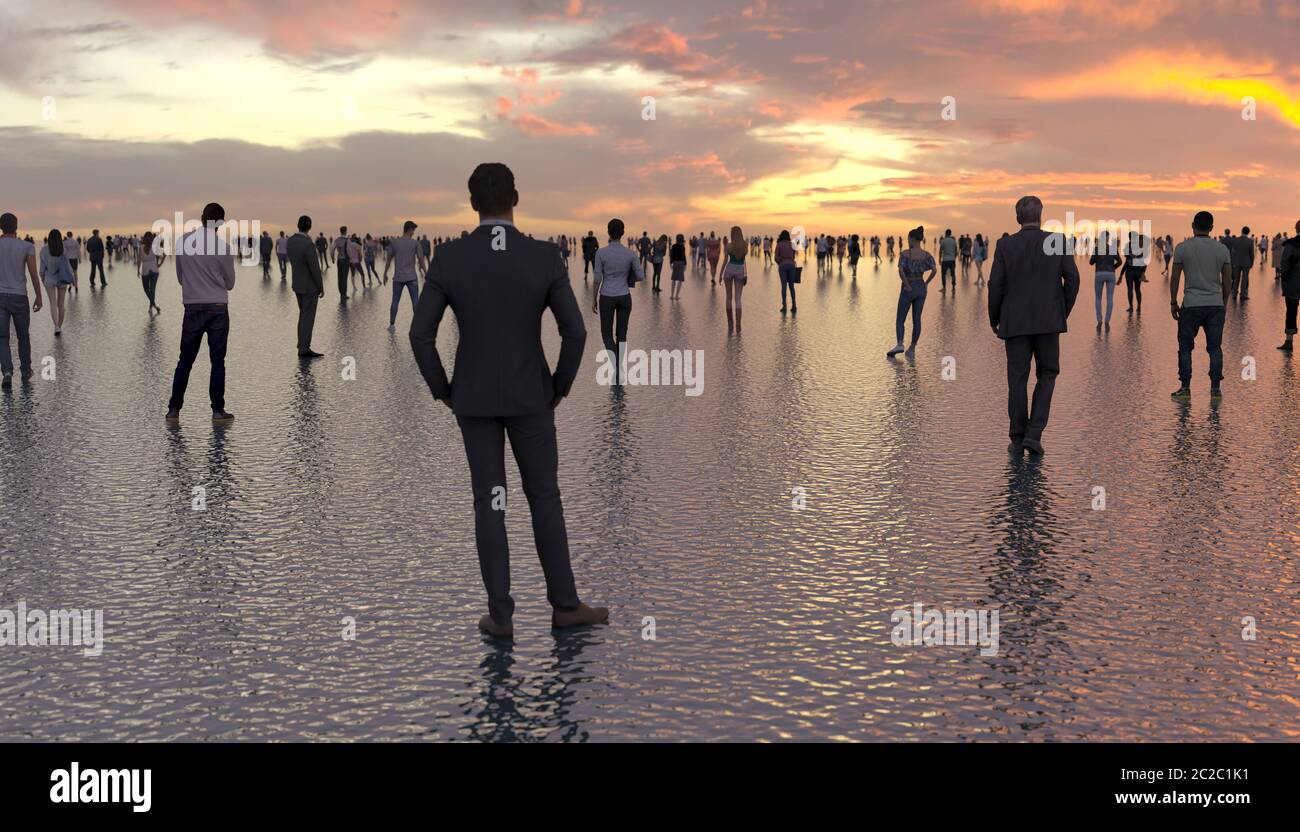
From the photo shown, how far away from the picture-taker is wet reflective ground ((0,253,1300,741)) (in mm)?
4582

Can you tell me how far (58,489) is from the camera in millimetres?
8555

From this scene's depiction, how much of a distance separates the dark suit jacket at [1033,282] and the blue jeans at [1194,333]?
3.28 meters

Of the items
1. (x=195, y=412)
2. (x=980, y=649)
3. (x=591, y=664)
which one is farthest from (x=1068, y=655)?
(x=195, y=412)

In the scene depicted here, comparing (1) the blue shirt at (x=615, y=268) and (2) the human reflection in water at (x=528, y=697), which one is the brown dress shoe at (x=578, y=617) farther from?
(1) the blue shirt at (x=615, y=268)

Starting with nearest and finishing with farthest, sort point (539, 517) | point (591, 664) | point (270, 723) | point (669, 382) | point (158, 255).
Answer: point (270, 723), point (591, 664), point (539, 517), point (669, 382), point (158, 255)

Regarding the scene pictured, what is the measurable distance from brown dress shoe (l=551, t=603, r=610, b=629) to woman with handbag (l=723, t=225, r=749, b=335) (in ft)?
56.1

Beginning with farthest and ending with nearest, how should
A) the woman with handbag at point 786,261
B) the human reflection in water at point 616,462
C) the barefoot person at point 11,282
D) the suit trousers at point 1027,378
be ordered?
the woman with handbag at point 786,261, the barefoot person at point 11,282, the suit trousers at point 1027,378, the human reflection in water at point 616,462

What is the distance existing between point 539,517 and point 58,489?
4.66 metres

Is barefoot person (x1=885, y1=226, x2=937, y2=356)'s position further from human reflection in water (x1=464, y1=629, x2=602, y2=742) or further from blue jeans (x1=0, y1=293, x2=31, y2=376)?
human reflection in water (x1=464, y1=629, x2=602, y2=742)

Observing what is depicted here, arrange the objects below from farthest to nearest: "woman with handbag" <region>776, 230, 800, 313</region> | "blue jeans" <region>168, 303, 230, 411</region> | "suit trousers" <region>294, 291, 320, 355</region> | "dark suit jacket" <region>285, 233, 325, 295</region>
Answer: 1. "woman with handbag" <region>776, 230, 800, 313</region>
2. "suit trousers" <region>294, 291, 320, 355</region>
3. "dark suit jacket" <region>285, 233, 325, 295</region>
4. "blue jeans" <region>168, 303, 230, 411</region>

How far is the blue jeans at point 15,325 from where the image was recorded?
1409cm
